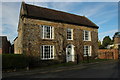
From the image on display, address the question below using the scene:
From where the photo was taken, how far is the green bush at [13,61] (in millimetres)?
11680

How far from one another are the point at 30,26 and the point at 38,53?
3.56 metres

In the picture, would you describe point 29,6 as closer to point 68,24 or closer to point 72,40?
point 68,24

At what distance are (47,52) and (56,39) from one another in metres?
2.32

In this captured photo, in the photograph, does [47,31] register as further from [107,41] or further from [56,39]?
[107,41]

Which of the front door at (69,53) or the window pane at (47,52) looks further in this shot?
the front door at (69,53)

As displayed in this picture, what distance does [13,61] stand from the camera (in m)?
12.1

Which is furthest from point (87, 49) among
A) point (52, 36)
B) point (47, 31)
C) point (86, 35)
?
point (47, 31)

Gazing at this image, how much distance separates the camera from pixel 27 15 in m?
15.0

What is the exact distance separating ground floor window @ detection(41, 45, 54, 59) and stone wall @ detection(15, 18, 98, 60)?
1.83ft

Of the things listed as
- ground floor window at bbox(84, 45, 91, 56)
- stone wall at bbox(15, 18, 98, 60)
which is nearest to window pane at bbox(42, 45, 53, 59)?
stone wall at bbox(15, 18, 98, 60)

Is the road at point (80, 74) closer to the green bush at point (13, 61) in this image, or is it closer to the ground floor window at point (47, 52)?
the green bush at point (13, 61)

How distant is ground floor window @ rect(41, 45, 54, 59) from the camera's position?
15.8 meters

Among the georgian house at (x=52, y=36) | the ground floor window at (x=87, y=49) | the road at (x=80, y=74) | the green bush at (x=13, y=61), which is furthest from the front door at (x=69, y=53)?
the green bush at (x=13, y=61)

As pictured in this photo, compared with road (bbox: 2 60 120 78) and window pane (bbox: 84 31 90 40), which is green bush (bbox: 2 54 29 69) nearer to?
road (bbox: 2 60 120 78)
